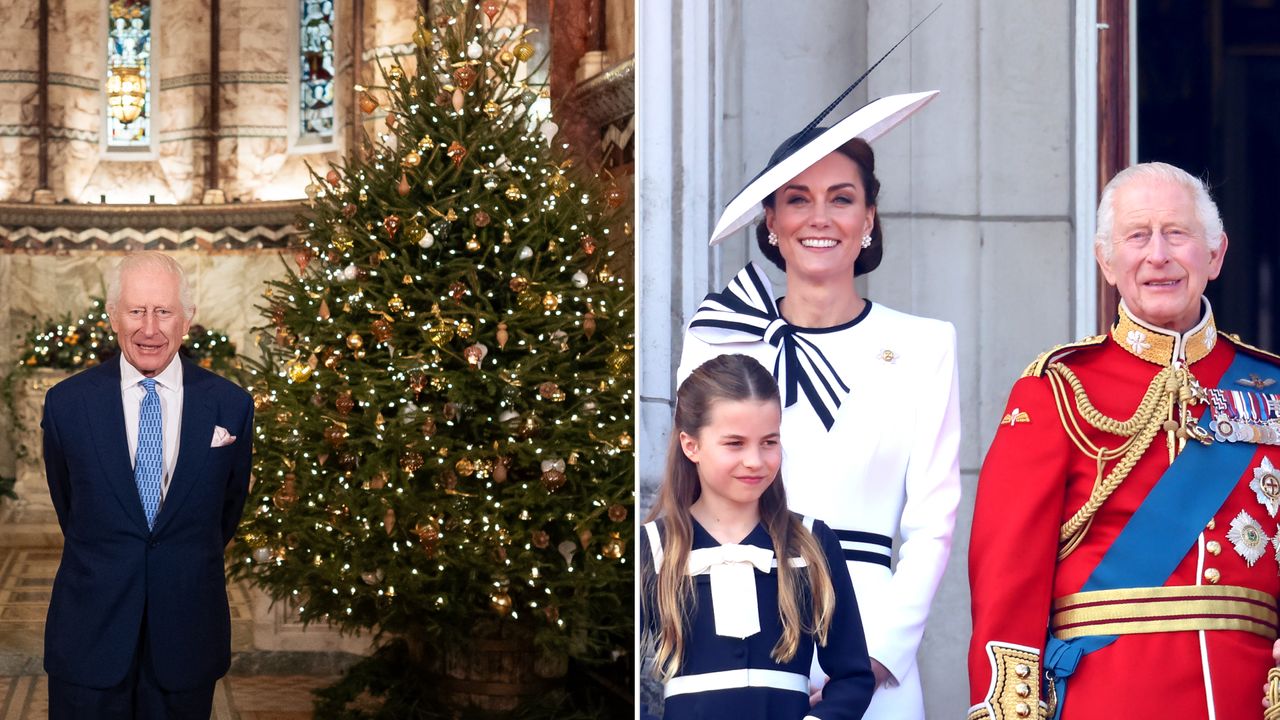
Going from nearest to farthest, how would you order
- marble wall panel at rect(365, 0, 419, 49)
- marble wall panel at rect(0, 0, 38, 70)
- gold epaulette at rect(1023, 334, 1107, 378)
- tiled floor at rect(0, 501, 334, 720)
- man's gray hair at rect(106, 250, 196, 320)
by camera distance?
1. gold epaulette at rect(1023, 334, 1107, 378)
2. man's gray hair at rect(106, 250, 196, 320)
3. tiled floor at rect(0, 501, 334, 720)
4. marble wall panel at rect(365, 0, 419, 49)
5. marble wall panel at rect(0, 0, 38, 70)

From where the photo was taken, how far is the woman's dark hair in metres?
2.83

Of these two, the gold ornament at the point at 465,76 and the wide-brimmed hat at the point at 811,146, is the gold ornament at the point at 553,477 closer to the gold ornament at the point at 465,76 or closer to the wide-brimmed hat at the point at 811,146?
the gold ornament at the point at 465,76

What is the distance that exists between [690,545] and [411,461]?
3.15 metres

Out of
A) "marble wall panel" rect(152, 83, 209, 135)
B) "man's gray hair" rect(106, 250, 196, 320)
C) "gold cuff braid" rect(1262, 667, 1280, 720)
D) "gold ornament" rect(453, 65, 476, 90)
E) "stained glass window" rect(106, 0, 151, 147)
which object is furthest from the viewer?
"stained glass window" rect(106, 0, 151, 147)

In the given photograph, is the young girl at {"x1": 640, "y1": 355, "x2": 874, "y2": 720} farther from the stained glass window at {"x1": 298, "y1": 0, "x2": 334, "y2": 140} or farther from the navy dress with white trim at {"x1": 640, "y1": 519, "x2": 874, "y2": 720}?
the stained glass window at {"x1": 298, "y1": 0, "x2": 334, "y2": 140}

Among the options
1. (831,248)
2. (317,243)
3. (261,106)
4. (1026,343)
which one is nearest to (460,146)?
(317,243)

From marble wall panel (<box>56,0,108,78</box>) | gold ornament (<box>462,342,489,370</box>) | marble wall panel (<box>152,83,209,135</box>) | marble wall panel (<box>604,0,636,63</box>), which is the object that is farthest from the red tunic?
marble wall panel (<box>56,0,108,78</box>)

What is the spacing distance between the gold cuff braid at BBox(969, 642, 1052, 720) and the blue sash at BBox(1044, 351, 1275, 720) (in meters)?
0.06

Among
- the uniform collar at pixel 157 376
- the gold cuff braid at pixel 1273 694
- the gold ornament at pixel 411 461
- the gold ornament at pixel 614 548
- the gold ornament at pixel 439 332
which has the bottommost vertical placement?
the gold ornament at pixel 614 548

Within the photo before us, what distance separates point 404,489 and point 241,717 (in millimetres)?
1922

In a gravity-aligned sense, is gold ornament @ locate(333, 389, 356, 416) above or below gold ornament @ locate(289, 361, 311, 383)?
below

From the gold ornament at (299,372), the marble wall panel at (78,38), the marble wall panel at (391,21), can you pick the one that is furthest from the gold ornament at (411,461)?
the marble wall panel at (78,38)

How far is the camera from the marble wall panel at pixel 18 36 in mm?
15180

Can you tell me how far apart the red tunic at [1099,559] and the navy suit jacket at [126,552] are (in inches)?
75.9
